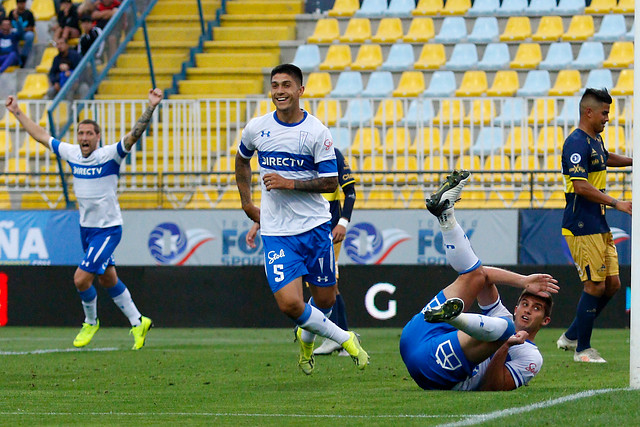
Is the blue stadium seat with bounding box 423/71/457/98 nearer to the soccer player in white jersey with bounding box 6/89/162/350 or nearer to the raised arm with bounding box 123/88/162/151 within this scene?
the soccer player in white jersey with bounding box 6/89/162/350

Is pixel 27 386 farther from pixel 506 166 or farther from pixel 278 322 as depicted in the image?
pixel 506 166

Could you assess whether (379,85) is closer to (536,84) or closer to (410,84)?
(410,84)

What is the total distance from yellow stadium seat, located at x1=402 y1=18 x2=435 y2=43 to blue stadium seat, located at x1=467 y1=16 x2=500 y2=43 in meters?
0.78

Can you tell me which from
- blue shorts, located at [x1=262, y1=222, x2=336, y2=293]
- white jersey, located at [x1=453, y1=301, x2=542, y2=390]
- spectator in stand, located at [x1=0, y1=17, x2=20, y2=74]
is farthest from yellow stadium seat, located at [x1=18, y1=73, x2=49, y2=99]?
white jersey, located at [x1=453, y1=301, x2=542, y2=390]

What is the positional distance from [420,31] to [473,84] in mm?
2013

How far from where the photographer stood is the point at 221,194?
57.2ft

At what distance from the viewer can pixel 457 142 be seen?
17.9 meters

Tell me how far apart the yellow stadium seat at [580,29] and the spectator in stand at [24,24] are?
1033 centimetres

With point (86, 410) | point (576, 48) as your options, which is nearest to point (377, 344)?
point (86, 410)

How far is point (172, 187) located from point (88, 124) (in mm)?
5466

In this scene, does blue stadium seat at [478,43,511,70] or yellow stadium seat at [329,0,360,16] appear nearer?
blue stadium seat at [478,43,511,70]

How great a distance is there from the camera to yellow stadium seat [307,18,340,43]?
22000 millimetres

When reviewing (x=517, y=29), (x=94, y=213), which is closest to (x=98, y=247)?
(x=94, y=213)

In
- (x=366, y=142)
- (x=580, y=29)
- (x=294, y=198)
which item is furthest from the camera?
(x=580, y=29)
